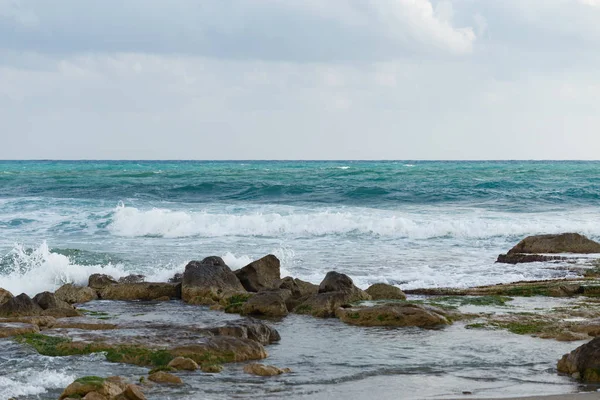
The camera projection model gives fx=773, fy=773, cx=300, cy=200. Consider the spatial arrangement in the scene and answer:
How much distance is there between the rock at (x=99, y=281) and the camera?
17531mm

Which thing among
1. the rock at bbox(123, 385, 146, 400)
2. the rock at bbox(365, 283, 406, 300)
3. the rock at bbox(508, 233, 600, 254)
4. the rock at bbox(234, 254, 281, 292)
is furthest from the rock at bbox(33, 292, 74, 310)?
the rock at bbox(508, 233, 600, 254)

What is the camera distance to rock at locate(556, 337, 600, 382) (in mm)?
9438

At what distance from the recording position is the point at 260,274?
695 inches

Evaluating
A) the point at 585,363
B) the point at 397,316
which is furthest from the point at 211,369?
the point at 585,363

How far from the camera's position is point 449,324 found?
525 inches

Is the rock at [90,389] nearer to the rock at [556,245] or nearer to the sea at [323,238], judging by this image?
the sea at [323,238]

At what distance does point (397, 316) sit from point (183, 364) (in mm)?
4610

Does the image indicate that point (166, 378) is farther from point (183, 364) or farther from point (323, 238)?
point (323, 238)

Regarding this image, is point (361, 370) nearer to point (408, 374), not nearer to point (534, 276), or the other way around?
→ point (408, 374)

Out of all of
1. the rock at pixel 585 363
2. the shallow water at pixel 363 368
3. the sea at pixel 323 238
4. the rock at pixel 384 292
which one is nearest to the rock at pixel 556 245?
the sea at pixel 323 238

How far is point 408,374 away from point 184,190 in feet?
135

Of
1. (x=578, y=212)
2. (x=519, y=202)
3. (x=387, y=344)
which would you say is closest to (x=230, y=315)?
(x=387, y=344)

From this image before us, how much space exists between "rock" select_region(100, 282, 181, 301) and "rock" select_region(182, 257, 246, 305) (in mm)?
414

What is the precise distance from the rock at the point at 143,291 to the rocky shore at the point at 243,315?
0.02 m
